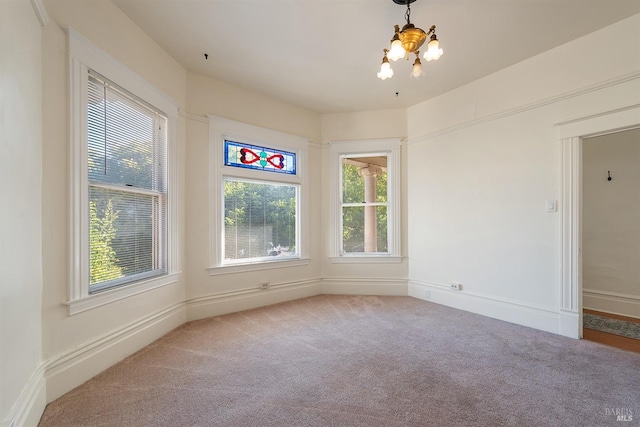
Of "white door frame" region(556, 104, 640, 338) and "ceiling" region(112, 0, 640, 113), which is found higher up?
"ceiling" region(112, 0, 640, 113)

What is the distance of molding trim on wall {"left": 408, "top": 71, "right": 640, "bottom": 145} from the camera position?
8.61 feet

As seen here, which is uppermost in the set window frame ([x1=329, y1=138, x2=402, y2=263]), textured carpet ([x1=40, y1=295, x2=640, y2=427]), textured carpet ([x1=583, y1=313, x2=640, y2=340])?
window frame ([x1=329, y1=138, x2=402, y2=263])

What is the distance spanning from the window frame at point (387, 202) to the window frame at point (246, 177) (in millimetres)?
480

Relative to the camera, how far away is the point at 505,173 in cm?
345

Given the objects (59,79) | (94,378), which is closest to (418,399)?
(94,378)

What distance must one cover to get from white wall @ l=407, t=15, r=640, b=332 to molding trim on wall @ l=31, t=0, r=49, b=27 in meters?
4.12

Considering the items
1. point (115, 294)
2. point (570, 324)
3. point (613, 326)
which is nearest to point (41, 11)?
point (115, 294)

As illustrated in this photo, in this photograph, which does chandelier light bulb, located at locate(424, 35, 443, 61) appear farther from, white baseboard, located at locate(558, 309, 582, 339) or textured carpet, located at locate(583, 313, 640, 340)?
textured carpet, located at locate(583, 313, 640, 340)

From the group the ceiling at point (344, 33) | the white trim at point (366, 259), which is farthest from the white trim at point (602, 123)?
the white trim at point (366, 259)

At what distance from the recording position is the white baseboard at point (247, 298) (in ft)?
11.5

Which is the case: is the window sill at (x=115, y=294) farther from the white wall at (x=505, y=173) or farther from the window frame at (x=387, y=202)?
the white wall at (x=505, y=173)

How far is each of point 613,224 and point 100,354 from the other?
19.0ft

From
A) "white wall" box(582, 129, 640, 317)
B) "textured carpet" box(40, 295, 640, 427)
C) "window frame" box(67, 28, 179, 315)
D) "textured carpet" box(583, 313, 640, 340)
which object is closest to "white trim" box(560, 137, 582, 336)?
"textured carpet" box(40, 295, 640, 427)

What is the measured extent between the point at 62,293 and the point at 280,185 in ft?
8.97
